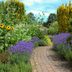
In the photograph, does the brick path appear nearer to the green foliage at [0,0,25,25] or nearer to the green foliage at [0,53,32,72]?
the green foliage at [0,53,32,72]

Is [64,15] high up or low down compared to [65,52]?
up

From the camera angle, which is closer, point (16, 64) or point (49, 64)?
point (16, 64)

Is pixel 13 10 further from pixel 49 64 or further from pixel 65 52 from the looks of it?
pixel 49 64

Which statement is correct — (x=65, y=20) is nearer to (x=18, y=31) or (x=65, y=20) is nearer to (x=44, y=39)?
(x=44, y=39)

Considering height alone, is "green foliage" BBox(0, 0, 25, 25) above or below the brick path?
above

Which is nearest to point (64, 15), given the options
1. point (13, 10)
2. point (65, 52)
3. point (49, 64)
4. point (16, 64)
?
point (13, 10)

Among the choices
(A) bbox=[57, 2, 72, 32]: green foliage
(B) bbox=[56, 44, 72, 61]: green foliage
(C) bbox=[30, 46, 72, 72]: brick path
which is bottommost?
(C) bbox=[30, 46, 72, 72]: brick path

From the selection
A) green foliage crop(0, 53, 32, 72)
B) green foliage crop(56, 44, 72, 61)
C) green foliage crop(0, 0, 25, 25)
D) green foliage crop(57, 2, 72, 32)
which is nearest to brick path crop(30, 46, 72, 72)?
green foliage crop(56, 44, 72, 61)

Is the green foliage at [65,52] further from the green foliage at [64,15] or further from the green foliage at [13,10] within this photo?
the green foliage at [64,15]

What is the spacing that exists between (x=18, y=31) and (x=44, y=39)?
3218 mm

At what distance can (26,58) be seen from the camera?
990 cm

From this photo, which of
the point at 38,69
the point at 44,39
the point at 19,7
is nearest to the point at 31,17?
the point at 19,7

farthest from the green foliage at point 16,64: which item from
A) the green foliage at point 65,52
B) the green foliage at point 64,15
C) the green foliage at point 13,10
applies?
the green foliage at point 64,15

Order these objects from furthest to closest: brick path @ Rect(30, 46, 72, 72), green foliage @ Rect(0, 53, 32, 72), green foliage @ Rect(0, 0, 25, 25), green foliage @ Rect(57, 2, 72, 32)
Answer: green foliage @ Rect(57, 2, 72, 32) → green foliage @ Rect(0, 0, 25, 25) → brick path @ Rect(30, 46, 72, 72) → green foliage @ Rect(0, 53, 32, 72)
